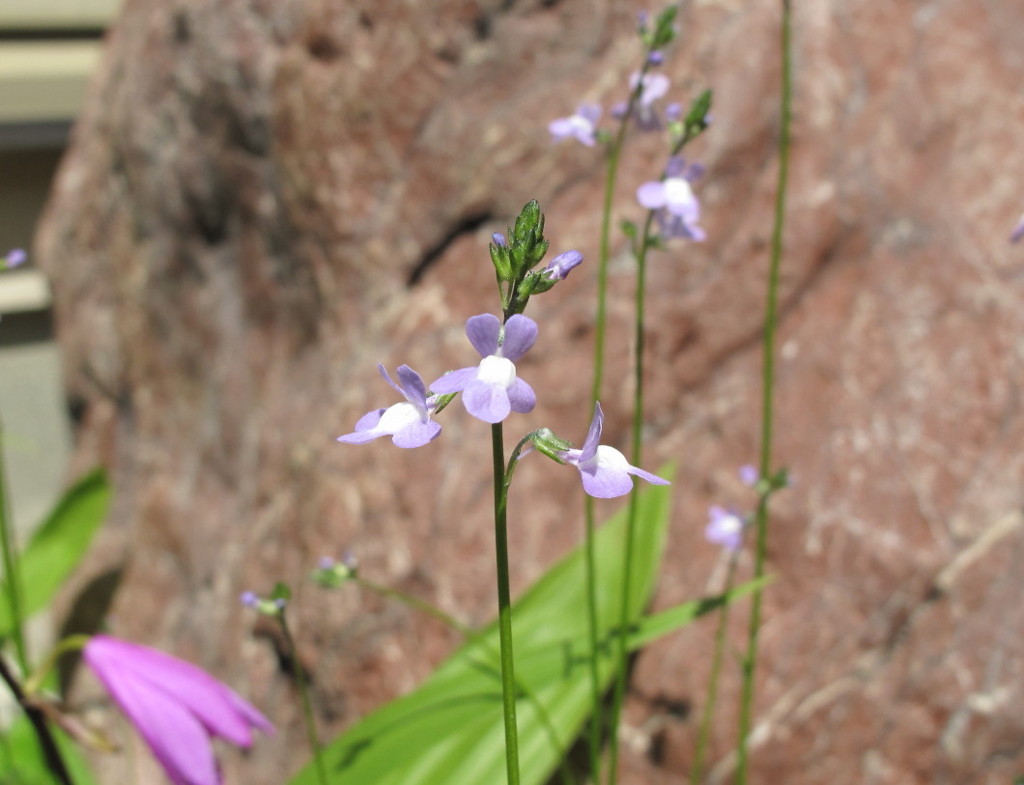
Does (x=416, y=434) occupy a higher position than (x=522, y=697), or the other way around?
→ (x=416, y=434)

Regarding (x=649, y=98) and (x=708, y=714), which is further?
(x=708, y=714)

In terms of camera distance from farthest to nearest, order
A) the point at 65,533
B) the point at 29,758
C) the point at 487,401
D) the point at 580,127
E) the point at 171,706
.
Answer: the point at 65,533 < the point at 29,758 < the point at 580,127 < the point at 171,706 < the point at 487,401

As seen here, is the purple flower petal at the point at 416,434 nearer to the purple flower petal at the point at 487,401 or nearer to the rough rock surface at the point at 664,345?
→ the purple flower petal at the point at 487,401

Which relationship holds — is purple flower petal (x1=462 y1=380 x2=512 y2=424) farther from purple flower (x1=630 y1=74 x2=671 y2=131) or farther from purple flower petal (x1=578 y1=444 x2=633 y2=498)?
purple flower (x1=630 y1=74 x2=671 y2=131)

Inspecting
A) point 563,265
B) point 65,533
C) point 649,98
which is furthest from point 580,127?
point 65,533

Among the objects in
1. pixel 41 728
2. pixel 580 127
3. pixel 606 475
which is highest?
pixel 580 127

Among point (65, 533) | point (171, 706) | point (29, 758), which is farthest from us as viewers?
point (65, 533)

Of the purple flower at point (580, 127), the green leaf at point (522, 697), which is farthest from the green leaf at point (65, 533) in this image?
the purple flower at point (580, 127)

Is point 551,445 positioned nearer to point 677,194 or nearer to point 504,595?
point 504,595
